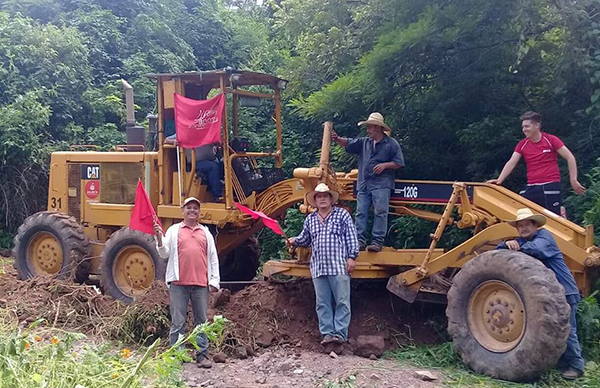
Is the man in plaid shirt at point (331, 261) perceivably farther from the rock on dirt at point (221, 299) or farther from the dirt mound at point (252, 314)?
the rock on dirt at point (221, 299)

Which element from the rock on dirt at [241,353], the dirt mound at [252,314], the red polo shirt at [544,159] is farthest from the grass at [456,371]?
the red polo shirt at [544,159]

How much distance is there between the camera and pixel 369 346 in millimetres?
6949

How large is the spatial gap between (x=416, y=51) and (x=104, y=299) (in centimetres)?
513

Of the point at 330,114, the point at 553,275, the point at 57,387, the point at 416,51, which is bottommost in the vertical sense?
the point at 57,387

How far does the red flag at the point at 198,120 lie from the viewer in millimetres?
8430

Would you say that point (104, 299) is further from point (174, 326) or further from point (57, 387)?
point (57, 387)

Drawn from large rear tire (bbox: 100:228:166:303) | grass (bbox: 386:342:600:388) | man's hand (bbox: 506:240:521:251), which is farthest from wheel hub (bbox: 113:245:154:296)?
man's hand (bbox: 506:240:521:251)

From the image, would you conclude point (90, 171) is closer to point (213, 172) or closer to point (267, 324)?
point (213, 172)

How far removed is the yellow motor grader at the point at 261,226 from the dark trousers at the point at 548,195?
48 centimetres

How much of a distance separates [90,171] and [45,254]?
1.34m

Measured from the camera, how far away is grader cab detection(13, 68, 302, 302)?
880 centimetres

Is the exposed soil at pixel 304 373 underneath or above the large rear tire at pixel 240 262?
underneath

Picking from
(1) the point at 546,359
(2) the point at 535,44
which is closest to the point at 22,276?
(1) the point at 546,359

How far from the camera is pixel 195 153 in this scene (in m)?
8.86
